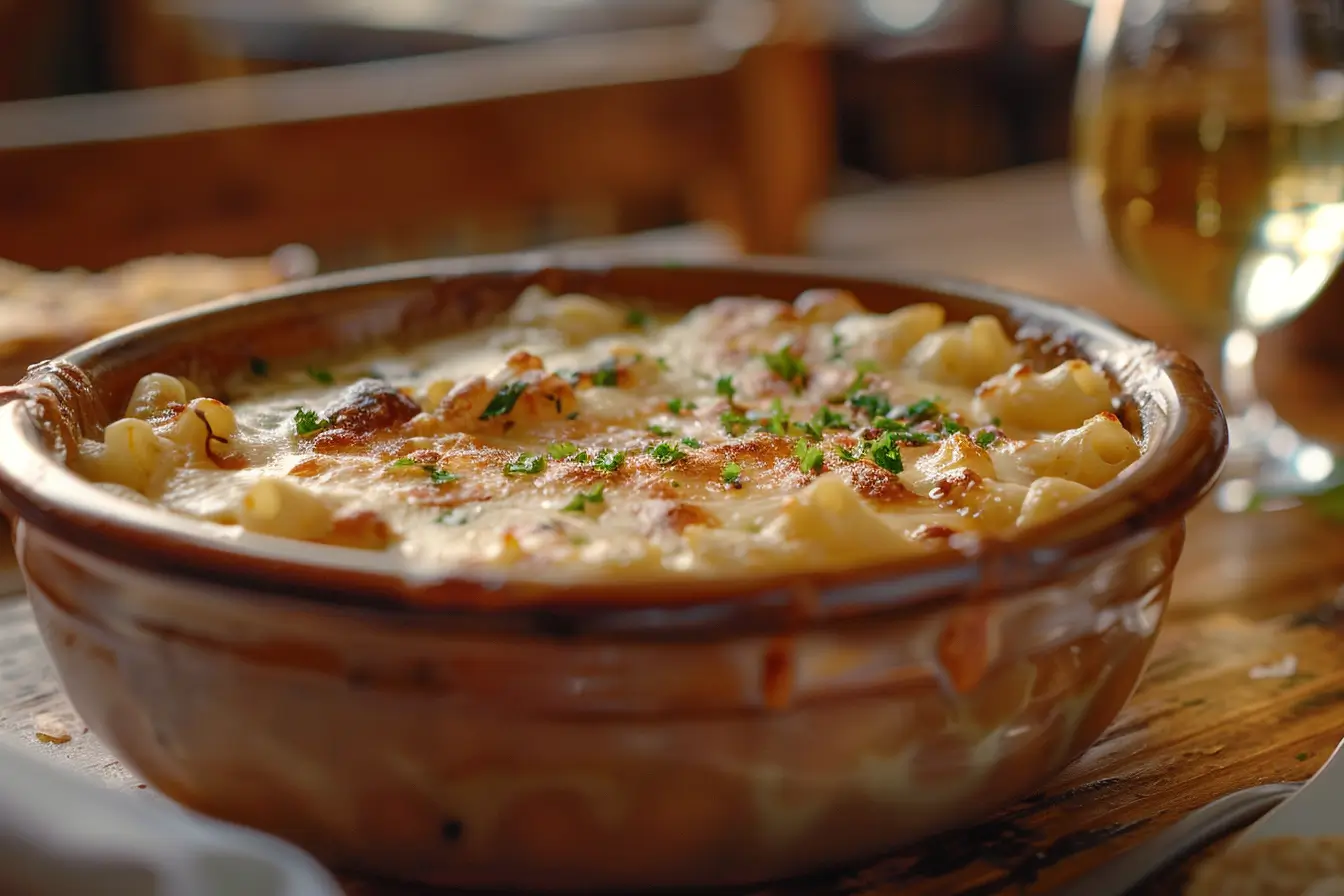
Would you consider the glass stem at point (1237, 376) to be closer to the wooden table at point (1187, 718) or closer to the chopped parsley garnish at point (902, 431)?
the wooden table at point (1187, 718)

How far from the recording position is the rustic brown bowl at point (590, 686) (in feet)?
3.05

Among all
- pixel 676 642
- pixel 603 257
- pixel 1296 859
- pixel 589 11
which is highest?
pixel 676 642

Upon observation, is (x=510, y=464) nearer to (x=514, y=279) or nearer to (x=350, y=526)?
(x=350, y=526)

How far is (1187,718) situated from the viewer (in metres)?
1.49

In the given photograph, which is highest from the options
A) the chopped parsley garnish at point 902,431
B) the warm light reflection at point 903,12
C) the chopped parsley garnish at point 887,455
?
the chopped parsley garnish at point 887,455

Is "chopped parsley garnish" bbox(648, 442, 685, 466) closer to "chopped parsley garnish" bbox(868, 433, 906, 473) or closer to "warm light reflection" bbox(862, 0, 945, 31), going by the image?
"chopped parsley garnish" bbox(868, 433, 906, 473)

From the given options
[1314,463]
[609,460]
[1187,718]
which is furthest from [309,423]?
[1314,463]

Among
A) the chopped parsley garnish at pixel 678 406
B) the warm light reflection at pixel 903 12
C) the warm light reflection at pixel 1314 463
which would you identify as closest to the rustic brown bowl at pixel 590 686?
the chopped parsley garnish at pixel 678 406

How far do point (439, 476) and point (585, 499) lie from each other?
0.17 m

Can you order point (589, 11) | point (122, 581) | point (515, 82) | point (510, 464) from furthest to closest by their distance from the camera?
point (589, 11) → point (515, 82) → point (510, 464) → point (122, 581)

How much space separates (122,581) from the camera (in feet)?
3.42

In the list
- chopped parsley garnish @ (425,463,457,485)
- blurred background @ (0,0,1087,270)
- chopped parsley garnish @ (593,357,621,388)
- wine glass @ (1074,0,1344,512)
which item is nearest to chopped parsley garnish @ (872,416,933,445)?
chopped parsley garnish @ (593,357,621,388)

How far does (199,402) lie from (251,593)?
595 mm

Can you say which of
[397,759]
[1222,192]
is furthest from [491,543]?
[1222,192]
